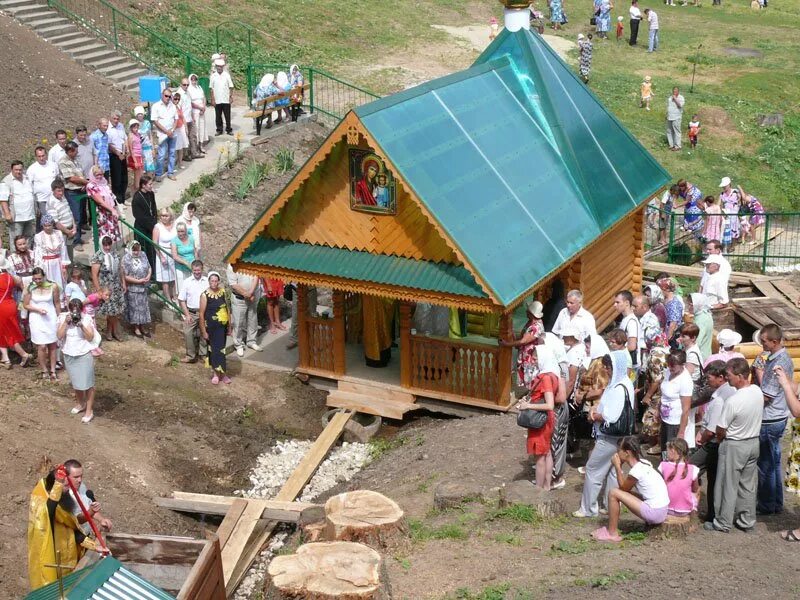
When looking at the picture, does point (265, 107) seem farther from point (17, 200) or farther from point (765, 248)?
point (765, 248)

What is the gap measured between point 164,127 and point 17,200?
16.6 feet

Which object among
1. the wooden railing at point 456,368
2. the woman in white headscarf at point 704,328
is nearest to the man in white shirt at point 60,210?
the wooden railing at point 456,368

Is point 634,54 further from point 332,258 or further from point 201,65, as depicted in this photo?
point 332,258

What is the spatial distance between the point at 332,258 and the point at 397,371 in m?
2.09

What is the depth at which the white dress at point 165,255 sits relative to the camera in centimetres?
1753

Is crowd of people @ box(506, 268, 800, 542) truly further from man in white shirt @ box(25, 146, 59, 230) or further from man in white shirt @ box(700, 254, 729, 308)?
man in white shirt @ box(25, 146, 59, 230)

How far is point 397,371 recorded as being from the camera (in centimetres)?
1634

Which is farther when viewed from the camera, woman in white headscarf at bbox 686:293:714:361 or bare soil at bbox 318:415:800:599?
woman in white headscarf at bbox 686:293:714:361

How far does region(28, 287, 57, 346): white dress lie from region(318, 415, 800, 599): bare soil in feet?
16.6

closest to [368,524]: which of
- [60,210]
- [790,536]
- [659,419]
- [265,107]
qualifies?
[659,419]

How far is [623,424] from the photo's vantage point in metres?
10.9

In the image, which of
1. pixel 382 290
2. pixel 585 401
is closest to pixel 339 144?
pixel 382 290

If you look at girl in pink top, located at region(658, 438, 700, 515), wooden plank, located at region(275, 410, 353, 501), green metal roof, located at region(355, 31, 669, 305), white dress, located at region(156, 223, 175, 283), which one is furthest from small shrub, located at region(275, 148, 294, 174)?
girl in pink top, located at region(658, 438, 700, 515)

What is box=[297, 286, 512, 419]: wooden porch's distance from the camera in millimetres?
15133
